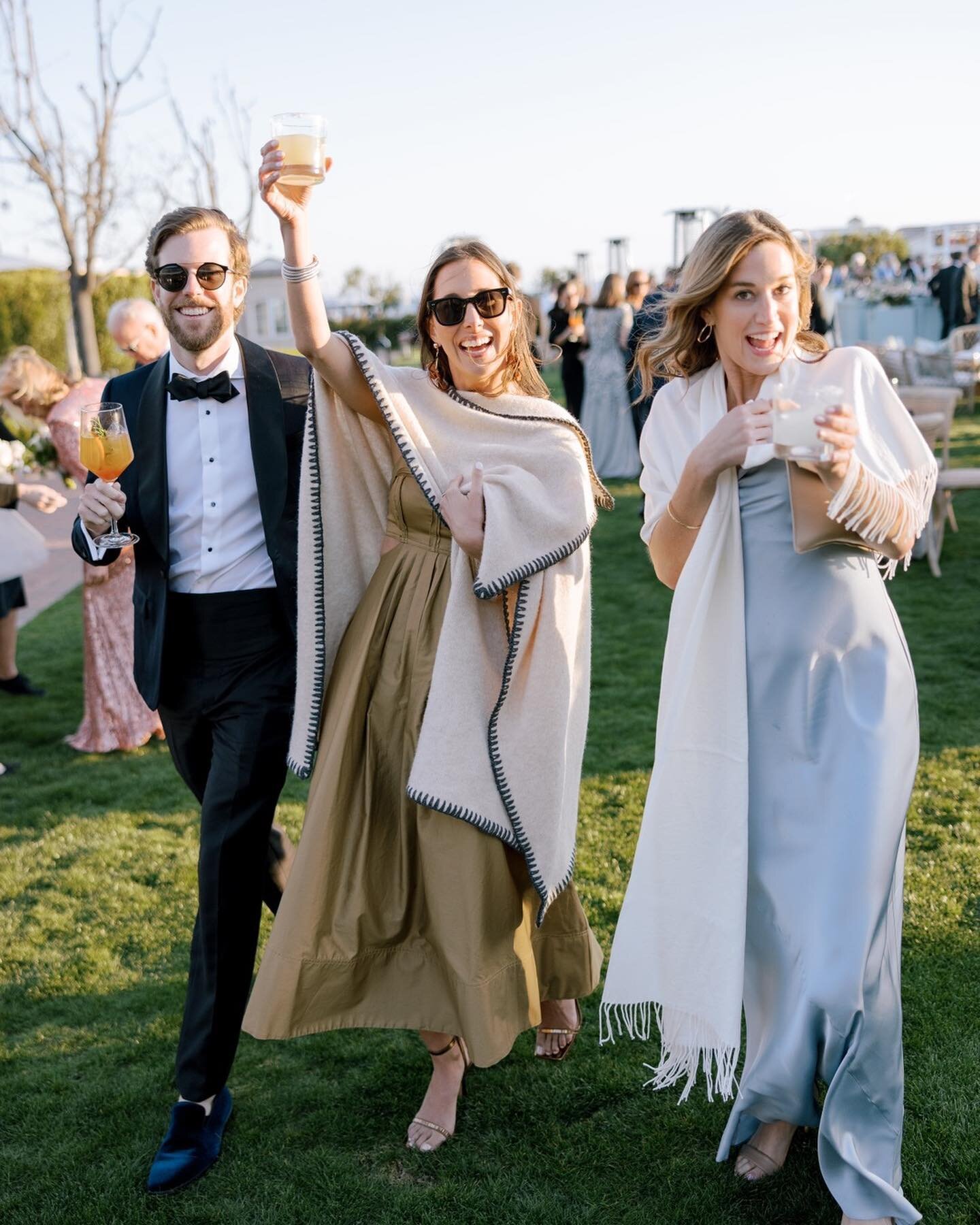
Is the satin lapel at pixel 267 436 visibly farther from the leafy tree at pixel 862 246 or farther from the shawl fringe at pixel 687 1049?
the leafy tree at pixel 862 246

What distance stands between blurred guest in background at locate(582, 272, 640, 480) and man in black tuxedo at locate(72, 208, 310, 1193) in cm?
961

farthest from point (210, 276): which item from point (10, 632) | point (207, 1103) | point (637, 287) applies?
point (637, 287)

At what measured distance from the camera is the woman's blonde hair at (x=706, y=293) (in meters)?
2.58

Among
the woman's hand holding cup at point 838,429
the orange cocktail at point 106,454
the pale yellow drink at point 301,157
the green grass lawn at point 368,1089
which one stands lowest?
the green grass lawn at point 368,1089

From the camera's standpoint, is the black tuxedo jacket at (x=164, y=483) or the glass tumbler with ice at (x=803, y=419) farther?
the black tuxedo jacket at (x=164, y=483)

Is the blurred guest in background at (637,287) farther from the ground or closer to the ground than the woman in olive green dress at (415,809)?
farther from the ground

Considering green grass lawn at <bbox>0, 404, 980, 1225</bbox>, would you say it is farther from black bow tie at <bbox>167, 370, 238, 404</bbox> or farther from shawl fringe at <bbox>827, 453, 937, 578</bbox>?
black bow tie at <bbox>167, 370, 238, 404</bbox>

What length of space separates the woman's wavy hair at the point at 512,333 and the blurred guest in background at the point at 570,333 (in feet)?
32.1

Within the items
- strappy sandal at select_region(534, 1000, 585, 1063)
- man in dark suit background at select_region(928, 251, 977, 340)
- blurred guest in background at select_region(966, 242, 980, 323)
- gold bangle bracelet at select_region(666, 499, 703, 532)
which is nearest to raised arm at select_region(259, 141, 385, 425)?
gold bangle bracelet at select_region(666, 499, 703, 532)

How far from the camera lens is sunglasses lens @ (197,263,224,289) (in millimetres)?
3119

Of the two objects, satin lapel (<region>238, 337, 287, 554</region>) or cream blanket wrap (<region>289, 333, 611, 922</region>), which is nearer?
cream blanket wrap (<region>289, 333, 611, 922</region>)

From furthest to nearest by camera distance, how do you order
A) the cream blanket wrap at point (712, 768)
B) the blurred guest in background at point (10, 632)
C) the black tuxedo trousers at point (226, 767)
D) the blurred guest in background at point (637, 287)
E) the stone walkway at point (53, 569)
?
the blurred guest in background at point (637, 287) < the stone walkway at point (53, 569) < the blurred guest in background at point (10, 632) < the black tuxedo trousers at point (226, 767) < the cream blanket wrap at point (712, 768)

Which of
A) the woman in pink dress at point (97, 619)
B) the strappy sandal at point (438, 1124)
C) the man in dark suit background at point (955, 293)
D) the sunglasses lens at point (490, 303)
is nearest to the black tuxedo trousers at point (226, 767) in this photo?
the strappy sandal at point (438, 1124)

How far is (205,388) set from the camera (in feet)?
10.4
